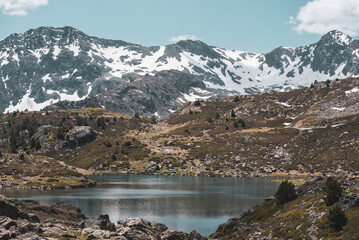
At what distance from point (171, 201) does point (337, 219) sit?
249 ft

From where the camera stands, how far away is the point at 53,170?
176000 mm

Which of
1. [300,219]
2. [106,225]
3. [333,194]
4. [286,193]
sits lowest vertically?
[106,225]

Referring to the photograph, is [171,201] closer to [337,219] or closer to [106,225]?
[106,225]

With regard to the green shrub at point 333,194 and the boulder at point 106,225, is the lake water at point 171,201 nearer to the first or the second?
the boulder at point 106,225

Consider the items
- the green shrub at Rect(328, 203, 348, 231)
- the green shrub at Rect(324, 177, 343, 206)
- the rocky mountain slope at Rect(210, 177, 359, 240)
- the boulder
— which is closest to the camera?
the green shrub at Rect(328, 203, 348, 231)

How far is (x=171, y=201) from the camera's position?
390 feet

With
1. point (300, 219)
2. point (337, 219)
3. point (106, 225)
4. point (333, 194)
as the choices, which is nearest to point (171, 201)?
point (106, 225)

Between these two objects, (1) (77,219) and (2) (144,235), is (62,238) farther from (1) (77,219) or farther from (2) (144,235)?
(1) (77,219)

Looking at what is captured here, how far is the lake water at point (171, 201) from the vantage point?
90719 millimetres

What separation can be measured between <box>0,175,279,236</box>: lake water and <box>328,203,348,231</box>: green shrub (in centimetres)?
3145

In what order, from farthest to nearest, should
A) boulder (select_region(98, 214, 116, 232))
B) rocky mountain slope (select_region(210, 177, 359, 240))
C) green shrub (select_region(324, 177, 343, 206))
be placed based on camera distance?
boulder (select_region(98, 214, 116, 232)), green shrub (select_region(324, 177, 343, 206)), rocky mountain slope (select_region(210, 177, 359, 240))

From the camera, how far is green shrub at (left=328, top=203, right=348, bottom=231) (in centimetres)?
4706

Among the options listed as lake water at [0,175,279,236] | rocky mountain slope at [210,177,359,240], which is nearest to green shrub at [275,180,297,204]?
rocky mountain slope at [210,177,359,240]

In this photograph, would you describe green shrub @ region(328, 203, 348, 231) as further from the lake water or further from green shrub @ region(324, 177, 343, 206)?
the lake water
